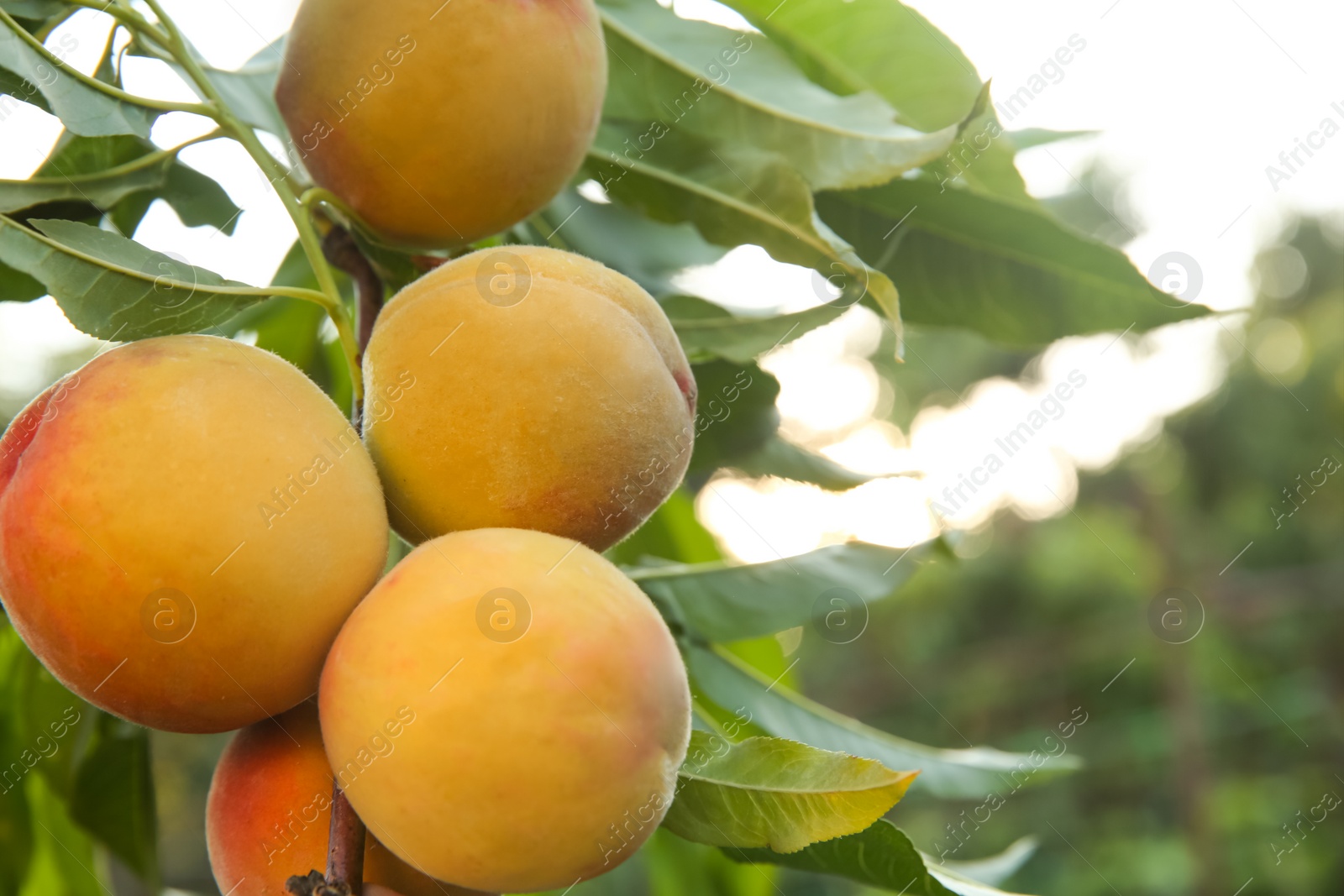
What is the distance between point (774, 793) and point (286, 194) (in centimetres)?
57

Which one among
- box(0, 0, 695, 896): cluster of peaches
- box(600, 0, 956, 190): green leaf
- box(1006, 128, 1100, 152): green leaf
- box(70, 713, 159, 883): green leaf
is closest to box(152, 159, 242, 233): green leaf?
box(0, 0, 695, 896): cluster of peaches

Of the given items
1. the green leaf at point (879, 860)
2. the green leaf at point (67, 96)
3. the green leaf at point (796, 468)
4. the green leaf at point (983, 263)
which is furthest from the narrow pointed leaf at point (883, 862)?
the green leaf at point (67, 96)

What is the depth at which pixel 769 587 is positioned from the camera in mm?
1208

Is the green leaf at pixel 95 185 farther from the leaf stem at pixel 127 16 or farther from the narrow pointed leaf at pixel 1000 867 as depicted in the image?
the narrow pointed leaf at pixel 1000 867

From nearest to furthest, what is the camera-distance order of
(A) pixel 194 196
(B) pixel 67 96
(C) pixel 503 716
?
(C) pixel 503 716 < (B) pixel 67 96 < (A) pixel 194 196

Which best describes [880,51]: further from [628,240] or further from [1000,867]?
[1000,867]

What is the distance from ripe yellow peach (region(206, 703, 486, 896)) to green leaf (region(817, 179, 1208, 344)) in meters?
0.73

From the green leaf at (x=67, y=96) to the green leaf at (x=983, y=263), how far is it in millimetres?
663

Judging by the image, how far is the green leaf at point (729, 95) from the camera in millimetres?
981

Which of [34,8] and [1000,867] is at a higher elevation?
[34,8]

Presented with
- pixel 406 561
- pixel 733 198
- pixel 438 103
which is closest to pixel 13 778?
pixel 406 561

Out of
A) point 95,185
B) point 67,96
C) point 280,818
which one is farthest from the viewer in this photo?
point 95,185

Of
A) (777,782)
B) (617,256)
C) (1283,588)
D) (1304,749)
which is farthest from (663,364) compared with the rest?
(1304,749)

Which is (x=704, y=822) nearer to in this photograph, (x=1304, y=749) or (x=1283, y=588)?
(x=1283, y=588)
